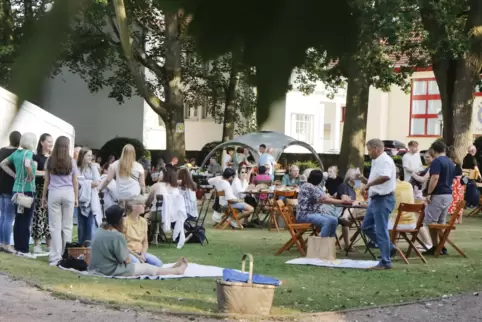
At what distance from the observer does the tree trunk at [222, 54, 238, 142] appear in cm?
128

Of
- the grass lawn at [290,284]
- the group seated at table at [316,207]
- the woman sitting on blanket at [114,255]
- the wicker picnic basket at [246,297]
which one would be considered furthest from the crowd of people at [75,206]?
the group seated at table at [316,207]

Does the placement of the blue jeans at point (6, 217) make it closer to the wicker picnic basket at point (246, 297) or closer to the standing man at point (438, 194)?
the wicker picnic basket at point (246, 297)

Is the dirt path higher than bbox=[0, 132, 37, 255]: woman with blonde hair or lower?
lower

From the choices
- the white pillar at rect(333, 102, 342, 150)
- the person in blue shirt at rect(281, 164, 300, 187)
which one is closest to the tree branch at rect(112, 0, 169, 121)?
the white pillar at rect(333, 102, 342, 150)

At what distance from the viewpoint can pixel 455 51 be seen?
1.49 metres

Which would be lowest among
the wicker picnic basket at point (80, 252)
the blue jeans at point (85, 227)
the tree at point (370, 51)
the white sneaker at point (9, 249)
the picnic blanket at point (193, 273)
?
the picnic blanket at point (193, 273)

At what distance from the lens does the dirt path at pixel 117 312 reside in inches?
265

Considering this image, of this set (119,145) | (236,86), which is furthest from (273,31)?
(119,145)

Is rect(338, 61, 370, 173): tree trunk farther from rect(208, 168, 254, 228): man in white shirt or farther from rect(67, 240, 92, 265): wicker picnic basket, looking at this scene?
rect(208, 168, 254, 228): man in white shirt

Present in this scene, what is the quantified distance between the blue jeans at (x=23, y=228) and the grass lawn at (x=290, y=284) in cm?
30

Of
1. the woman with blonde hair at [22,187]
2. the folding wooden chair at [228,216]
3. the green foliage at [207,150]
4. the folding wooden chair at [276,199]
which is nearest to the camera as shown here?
the green foliage at [207,150]

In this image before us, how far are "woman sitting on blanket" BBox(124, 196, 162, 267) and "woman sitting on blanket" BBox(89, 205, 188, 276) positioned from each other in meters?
0.29

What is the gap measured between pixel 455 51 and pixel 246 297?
5.76 metres

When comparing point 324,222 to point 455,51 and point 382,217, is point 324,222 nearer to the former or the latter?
point 382,217
